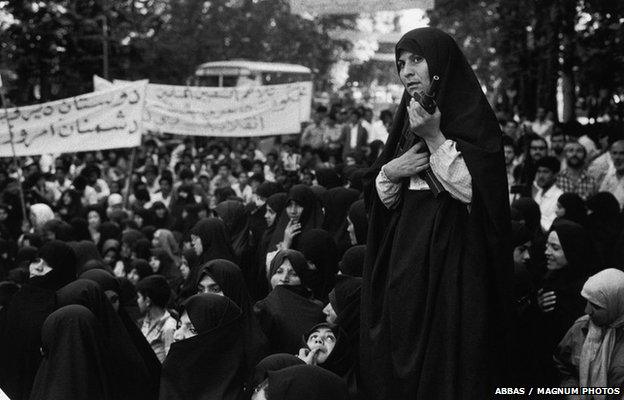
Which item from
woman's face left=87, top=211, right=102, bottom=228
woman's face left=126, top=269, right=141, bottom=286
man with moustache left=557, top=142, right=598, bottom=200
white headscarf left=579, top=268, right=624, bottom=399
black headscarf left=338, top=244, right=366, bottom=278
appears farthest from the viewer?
woman's face left=87, top=211, right=102, bottom=228

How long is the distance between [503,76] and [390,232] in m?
15.5

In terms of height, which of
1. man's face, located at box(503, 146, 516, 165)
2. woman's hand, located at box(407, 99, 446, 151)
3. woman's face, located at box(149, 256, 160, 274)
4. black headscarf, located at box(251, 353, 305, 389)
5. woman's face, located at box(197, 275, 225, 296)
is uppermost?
woman's hand, located at box(407, 99, 446, 151)

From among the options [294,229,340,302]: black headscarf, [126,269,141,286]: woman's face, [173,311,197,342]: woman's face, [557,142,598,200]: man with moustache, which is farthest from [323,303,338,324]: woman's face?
[557,142,598,200]: man with moustache

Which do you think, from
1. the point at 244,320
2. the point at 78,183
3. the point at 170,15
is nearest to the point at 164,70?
the point at 170,15

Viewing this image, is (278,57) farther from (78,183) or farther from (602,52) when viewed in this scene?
(602,52)

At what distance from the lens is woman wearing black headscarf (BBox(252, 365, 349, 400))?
335 centimetres

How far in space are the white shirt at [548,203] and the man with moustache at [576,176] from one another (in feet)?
0.44

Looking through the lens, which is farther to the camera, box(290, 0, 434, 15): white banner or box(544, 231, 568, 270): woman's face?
box(290, 0, 434, 15): white banner

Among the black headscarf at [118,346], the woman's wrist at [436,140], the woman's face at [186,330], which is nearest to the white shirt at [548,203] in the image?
the black headscarf at [118,346]

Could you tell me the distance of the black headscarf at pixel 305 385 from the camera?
3.35 meters

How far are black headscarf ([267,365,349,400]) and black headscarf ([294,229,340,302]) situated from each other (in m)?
2.37

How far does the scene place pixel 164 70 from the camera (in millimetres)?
24375

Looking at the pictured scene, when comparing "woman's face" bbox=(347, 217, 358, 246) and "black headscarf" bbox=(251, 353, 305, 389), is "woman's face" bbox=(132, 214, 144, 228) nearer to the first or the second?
"woman's face" bbox=(347, 217, 358, 246)

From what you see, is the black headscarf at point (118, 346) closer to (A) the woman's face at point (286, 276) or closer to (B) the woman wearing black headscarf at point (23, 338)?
(B) the woman wearing black headscarf at point (23, 338)
